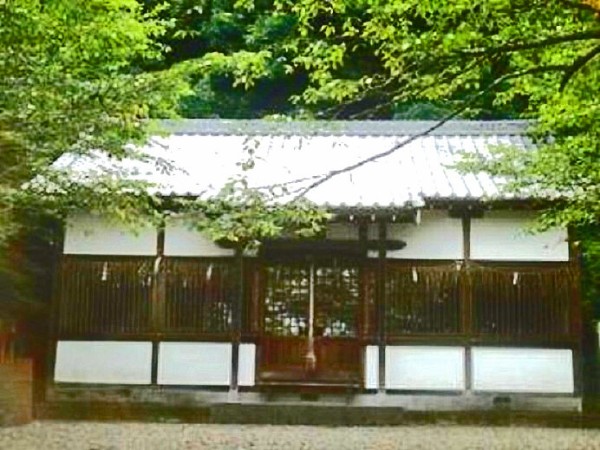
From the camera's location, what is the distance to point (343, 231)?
1472cm

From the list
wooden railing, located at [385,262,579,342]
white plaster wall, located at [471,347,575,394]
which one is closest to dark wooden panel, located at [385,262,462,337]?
wooden railing, located at [385,262,579,342]

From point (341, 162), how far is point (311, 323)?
3624mm

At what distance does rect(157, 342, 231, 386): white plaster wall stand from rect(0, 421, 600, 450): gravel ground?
4.39 ft

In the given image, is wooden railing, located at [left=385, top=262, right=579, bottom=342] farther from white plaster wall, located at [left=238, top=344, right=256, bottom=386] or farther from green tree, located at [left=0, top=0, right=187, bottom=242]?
green tree, located at [left=0, top=0, right=187, bottom=242]

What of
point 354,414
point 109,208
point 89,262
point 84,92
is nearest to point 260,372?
point 354,414

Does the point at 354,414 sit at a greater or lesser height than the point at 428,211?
lesser

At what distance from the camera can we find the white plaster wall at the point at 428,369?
14.3 m

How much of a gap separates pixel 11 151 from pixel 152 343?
6192 mm

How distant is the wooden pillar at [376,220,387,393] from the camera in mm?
14328

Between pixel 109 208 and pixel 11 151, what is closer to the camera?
pixel 11 151

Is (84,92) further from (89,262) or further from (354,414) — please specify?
(354,414)

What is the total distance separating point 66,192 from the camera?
31.7 ft

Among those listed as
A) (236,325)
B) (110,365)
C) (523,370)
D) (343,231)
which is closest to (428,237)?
(343,231)

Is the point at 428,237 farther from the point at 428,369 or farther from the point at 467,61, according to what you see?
the point at 467,61
